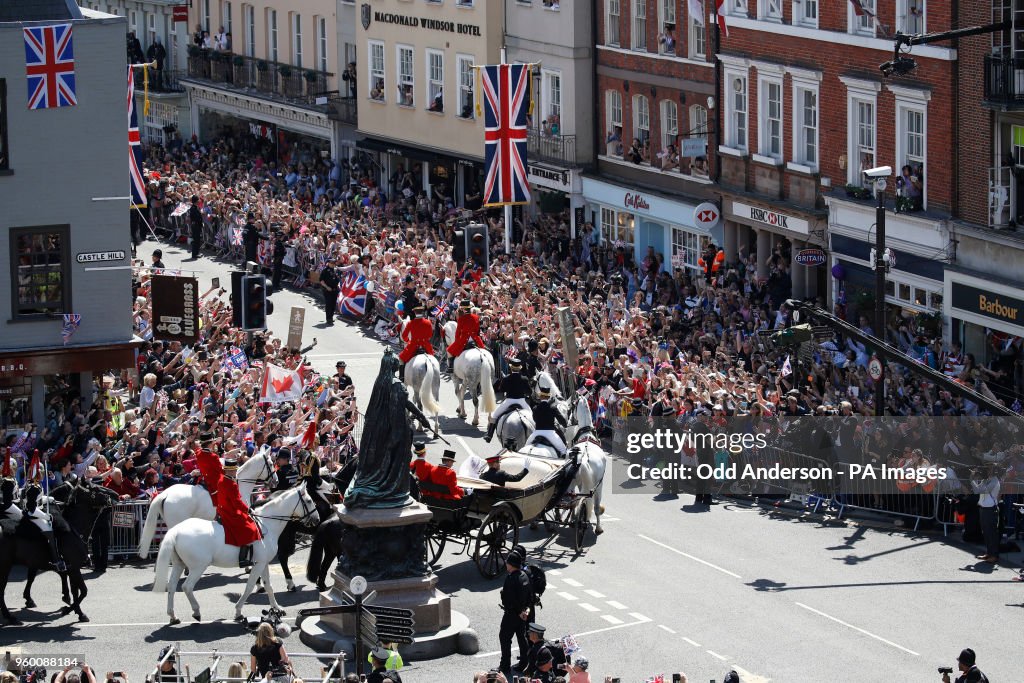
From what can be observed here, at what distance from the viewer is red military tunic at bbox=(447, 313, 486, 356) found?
38906 mm

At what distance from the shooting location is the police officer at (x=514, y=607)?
25062 mm

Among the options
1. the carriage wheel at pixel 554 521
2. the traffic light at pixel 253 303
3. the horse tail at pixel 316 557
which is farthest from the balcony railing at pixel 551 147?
the horse tail at pixel 316 557

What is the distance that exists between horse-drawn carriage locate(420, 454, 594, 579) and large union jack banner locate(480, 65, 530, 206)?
633 inches

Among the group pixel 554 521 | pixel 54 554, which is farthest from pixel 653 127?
pixel 54 554

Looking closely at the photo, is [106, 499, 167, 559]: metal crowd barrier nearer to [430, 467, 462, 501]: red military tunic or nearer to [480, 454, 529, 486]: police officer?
[430, 467, 462, 501]: red military tunic

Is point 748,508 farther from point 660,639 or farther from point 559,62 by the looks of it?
point 559,62

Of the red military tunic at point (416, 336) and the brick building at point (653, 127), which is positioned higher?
the brick building at point (653, 127)

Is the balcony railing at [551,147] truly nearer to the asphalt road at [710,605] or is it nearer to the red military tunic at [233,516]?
the asphalt road at [710,605]

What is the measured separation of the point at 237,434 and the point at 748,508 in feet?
28.3

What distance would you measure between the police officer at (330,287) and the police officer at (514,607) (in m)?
24.5

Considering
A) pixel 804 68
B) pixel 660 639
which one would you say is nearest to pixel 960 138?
pixel 804 68

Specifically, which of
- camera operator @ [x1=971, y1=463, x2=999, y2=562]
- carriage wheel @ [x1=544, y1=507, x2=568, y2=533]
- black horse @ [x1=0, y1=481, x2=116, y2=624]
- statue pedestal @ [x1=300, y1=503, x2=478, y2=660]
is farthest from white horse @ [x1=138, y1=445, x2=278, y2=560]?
camera operator @ [x1=971, y1=463, x2=999, y2=562]

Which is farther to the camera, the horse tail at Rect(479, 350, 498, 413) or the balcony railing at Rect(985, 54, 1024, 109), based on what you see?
the horse tail at Rect(479, 350, 498, 413)

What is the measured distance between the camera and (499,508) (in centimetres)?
2898
